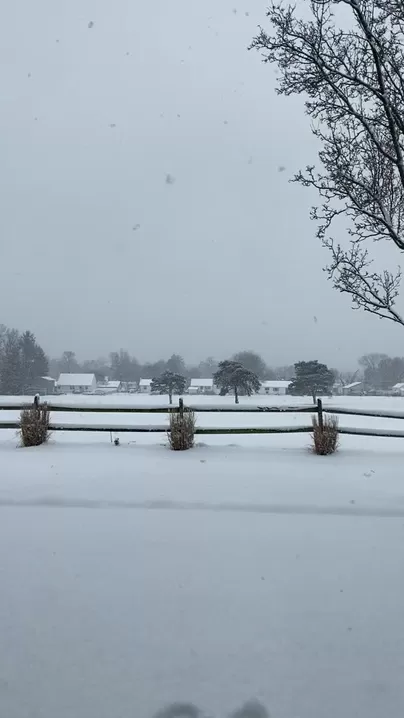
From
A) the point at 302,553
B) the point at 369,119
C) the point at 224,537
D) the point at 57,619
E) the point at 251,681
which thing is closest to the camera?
the point at 251,681

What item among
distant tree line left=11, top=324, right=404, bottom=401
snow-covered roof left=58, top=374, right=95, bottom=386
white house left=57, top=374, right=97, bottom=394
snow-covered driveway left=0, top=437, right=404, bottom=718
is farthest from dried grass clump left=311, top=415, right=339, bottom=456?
snow-covered roof left=58, top=374, right=95, bottom=386

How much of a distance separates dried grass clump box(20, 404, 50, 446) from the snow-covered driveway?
306 cm

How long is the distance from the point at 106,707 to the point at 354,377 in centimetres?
5335

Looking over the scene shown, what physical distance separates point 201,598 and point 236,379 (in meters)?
30.9

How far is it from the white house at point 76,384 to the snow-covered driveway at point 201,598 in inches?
2030

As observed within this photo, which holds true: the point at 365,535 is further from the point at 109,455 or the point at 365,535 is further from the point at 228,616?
the point at 109,455

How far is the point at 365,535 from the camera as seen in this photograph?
3801mm

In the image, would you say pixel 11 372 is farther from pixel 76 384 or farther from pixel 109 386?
pixel 109 386

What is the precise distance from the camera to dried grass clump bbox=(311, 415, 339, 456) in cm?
757

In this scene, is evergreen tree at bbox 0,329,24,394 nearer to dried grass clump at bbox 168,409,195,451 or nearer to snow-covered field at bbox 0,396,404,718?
dried grass clump at bbox 168,409,195,451

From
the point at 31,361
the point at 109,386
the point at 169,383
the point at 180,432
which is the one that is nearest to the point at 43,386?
the point at 31,361

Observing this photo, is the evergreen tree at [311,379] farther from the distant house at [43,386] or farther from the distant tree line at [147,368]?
the distant house at [43,386]

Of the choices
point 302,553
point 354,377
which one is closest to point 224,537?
point 302,553

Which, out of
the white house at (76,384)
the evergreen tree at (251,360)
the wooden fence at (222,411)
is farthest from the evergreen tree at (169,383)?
the wooden fence at (222,411)
